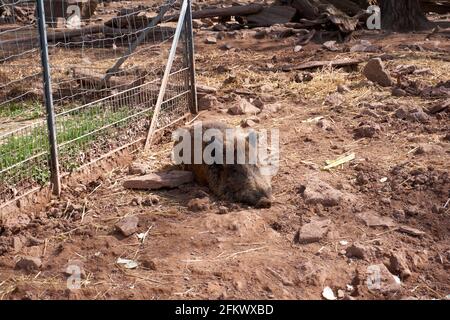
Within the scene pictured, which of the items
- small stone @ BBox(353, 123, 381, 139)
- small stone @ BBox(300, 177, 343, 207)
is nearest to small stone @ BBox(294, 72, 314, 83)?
small stone @ BBox(353, 123, 381, 139)

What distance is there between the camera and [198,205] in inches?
213

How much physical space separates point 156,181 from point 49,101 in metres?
1.07

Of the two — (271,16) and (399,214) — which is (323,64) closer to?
(271,16)

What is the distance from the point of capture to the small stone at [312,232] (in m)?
4.86

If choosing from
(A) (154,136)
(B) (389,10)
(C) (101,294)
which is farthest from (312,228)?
(B) (389,10)

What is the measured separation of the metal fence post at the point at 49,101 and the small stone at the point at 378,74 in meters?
4.77

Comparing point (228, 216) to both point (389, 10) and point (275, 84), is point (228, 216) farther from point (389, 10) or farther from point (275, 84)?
point (389, 10)

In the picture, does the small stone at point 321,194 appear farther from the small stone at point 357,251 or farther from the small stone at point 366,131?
the small stone at point 366,131

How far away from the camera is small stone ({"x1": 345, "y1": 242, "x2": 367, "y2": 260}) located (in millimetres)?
4641

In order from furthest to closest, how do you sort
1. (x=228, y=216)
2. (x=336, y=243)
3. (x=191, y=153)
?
(x=191, y=153) → (x=228, y=216) → (x=336, y=243)

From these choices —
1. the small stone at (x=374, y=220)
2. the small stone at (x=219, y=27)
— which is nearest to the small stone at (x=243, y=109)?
the small stone at (x=374, y=220)

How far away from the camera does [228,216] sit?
5184 millimetres

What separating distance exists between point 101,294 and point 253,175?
1.81 meters

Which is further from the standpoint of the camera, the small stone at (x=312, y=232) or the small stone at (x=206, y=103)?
the small stone at (x=206, y=103)
